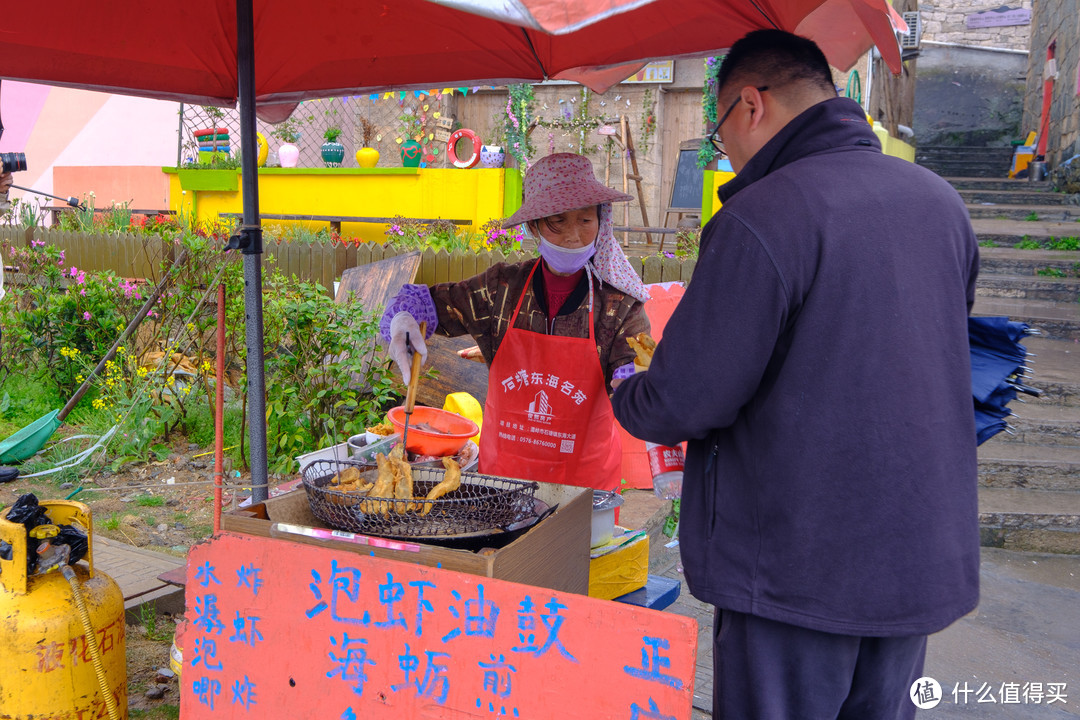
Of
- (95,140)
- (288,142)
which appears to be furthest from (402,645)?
(95,140)

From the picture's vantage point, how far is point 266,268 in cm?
732

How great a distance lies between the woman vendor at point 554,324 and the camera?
2869 millimetres

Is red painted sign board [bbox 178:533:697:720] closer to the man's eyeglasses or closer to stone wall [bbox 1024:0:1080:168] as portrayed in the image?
the man's eyeglasses

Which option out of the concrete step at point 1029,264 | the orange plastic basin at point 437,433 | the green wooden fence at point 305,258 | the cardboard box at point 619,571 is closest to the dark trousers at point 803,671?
the cardboard box at point 619,571

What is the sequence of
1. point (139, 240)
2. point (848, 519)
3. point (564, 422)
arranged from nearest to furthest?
point (848, 519) < point (564, 422) < point (139, 240)

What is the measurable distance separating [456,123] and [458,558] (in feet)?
46.8

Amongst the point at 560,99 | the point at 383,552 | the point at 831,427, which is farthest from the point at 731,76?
the point at 560,99

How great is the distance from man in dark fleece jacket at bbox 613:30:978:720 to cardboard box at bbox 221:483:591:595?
0.45m

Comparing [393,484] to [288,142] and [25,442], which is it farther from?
[288,142]

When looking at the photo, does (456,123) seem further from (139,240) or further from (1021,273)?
(1021,273)

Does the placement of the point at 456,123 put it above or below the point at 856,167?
above

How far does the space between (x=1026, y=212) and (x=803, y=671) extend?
39.6 feet

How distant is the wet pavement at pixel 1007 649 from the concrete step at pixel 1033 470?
2.24 ft

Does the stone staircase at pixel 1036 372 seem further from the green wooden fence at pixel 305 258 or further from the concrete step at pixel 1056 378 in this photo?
the green wooden fence at pixel 305 258
